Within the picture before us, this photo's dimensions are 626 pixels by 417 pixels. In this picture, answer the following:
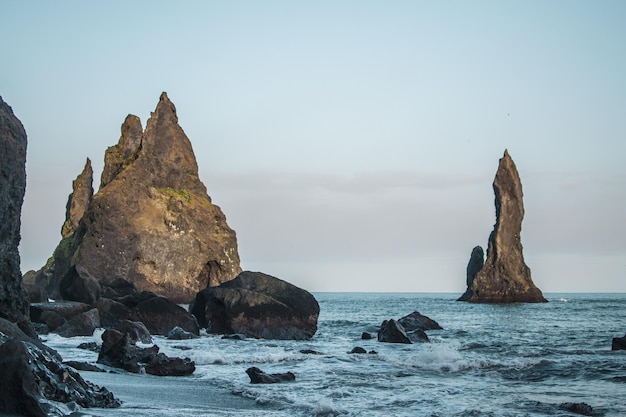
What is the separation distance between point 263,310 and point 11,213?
18.6 meters

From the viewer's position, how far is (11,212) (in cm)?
1504

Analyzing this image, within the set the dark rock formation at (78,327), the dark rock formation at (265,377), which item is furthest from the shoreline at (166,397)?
the dark rock formation at (78,327)

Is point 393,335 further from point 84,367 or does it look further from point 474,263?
point 474,263

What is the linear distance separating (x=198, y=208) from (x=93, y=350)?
78.8m

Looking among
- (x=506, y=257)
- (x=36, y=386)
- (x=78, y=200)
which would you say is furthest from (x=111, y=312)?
(x=78, y=200)

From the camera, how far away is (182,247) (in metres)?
95.9

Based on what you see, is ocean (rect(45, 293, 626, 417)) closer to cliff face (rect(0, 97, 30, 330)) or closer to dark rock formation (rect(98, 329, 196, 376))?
dark rock formation (rect(98, 329, 196, 376))

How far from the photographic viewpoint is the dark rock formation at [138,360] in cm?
1736

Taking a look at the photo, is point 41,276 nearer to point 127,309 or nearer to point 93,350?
point 127,309

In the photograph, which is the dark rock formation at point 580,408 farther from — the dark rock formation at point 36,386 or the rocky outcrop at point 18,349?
the dark rock formation at point 36,386

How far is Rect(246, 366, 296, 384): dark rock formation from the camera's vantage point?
666 inches

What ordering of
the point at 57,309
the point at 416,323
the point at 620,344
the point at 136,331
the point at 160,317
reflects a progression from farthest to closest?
1. the point at 416,323
2. the point at 160,317
3. the point at 57,309
4. the point at 136,331
5. the point at 620,344

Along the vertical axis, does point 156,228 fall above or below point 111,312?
above

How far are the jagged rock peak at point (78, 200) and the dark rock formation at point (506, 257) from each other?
258 ft
